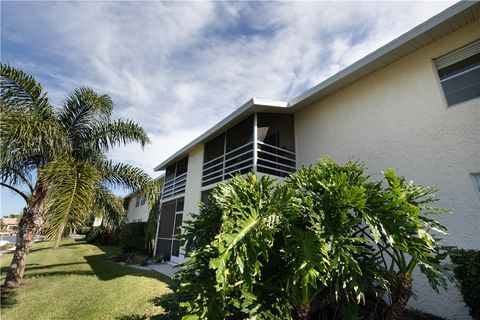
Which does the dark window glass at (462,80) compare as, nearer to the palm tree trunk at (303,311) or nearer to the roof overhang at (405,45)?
the roof overhang at (405,45)

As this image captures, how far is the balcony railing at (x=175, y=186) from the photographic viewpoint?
44.4ft

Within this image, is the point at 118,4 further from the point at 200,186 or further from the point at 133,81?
the point at 200,186

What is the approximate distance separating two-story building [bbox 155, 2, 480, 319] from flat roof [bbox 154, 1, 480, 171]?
2 centimetres

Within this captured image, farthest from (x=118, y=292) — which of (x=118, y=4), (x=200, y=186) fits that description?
(x=118, y=4)

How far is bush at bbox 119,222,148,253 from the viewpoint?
627 inches

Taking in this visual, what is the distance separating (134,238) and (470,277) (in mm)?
17253

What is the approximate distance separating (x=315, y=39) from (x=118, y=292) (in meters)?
10.0

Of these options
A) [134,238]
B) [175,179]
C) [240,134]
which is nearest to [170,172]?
[175,179]

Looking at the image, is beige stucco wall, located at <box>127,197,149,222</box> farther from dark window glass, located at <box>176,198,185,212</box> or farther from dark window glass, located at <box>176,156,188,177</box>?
dark window glass, located at <box>176,198,185,212</box>

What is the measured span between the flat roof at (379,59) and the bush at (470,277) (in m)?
4.75

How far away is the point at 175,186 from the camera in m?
14.5

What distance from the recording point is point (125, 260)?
13.4 m

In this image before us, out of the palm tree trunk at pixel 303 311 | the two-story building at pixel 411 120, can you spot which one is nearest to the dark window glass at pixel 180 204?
the two-story building at pixel 411 120

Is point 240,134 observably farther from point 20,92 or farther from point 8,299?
point 8,299
